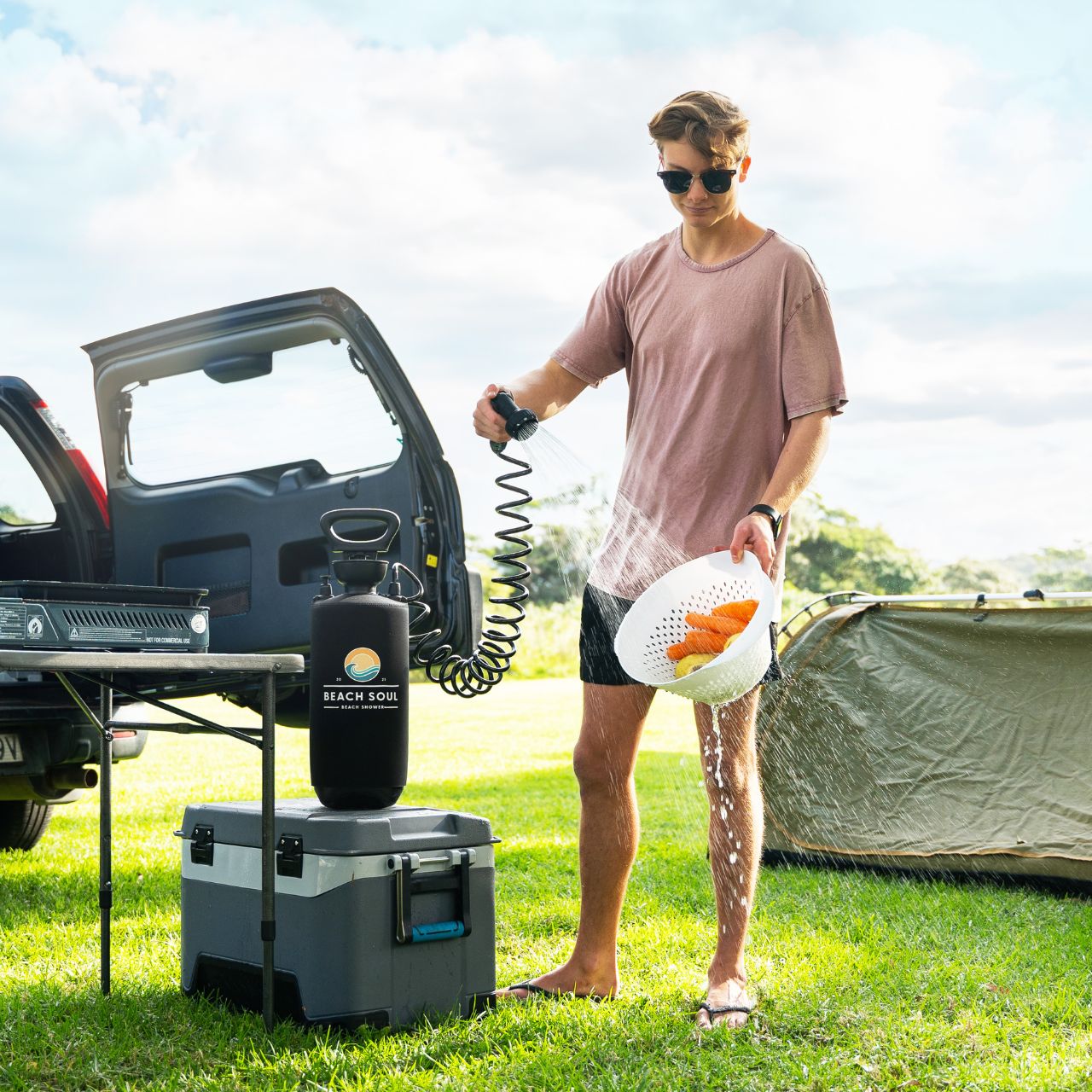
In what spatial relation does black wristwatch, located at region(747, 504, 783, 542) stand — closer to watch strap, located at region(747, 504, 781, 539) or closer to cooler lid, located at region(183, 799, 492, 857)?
watch strap, located at region(747, 504, 781, 539)

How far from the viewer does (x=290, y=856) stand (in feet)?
8.20

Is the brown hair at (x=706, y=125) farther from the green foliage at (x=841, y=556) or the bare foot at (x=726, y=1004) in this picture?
the green foliage at (x=841, y=556)

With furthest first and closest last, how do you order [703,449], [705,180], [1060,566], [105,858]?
1. [1060,566]
2. [105,858]
3. [703,449]
4. [705,180]

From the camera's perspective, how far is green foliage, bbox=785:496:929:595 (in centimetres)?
4084

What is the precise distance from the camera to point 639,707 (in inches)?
109

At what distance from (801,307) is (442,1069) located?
1.64m

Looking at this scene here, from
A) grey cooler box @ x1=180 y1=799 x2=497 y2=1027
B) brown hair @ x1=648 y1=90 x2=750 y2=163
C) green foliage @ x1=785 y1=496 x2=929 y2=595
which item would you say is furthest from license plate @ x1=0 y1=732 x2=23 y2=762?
green foliage @ x1=785 y1=496 x2=929 y2=595

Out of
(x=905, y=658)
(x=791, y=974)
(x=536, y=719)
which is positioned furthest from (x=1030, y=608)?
(x=536, y=719)

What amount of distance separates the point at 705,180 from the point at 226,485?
6.77 feet

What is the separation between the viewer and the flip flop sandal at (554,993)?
269 centimetres

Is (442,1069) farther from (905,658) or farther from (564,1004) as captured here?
(905,658)

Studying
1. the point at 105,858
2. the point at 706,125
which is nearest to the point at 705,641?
the point at 706,125

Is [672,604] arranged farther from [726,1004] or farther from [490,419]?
[726,1004]

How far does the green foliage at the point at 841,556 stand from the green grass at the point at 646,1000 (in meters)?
→ 35.5
